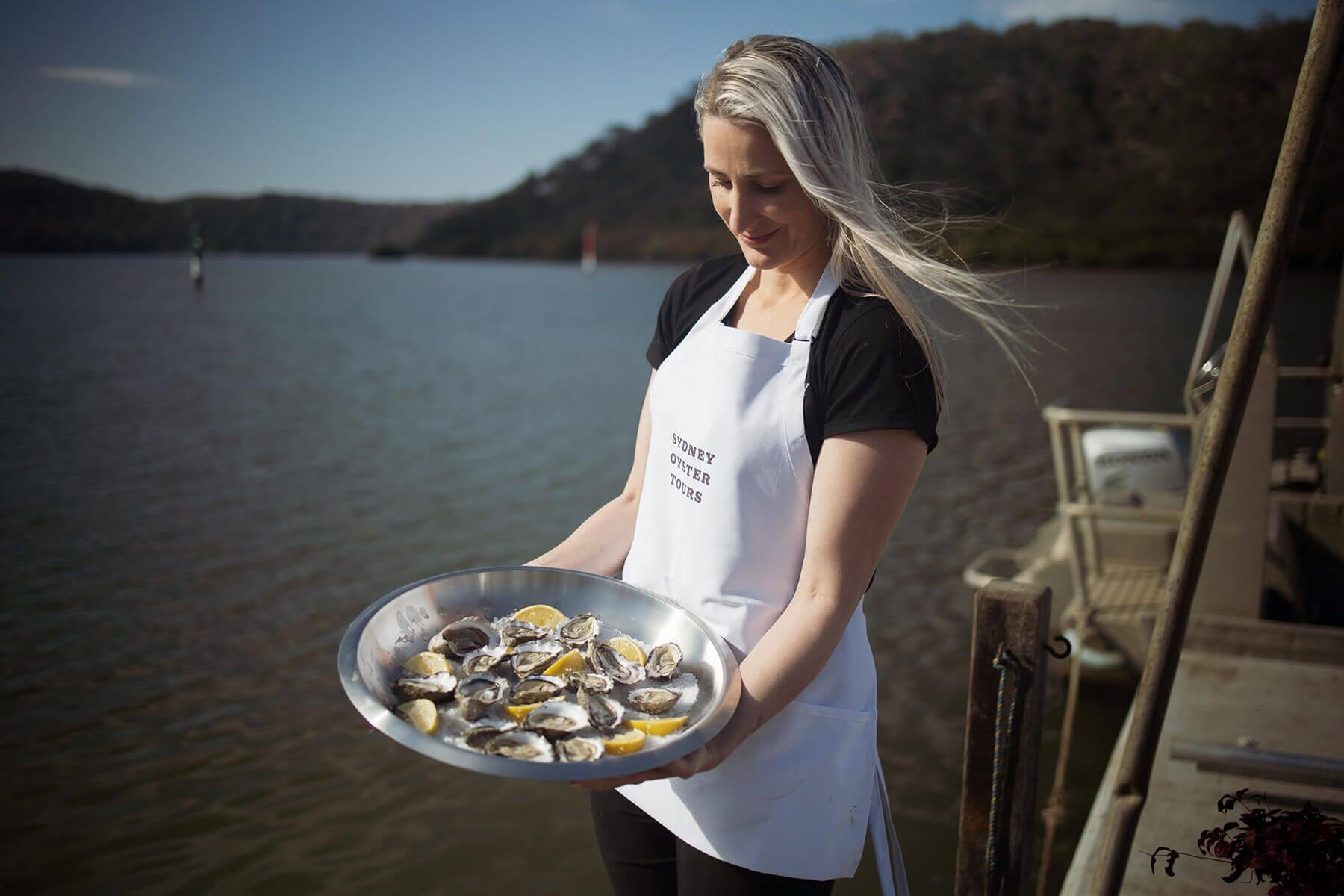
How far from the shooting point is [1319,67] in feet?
5.04

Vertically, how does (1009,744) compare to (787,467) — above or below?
below

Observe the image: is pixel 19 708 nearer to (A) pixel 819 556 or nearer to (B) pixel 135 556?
(B) pixel 135 556

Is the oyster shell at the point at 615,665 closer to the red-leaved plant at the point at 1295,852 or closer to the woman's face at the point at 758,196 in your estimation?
the woman's face at the point at 758,196

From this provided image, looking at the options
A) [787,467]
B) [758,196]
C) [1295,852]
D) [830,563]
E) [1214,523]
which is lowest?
[1295,852]

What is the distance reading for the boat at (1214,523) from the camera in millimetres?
4156

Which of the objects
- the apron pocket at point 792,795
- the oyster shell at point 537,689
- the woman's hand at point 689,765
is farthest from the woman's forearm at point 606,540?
the woman's hand at point 689,765

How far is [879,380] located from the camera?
54.9 inches

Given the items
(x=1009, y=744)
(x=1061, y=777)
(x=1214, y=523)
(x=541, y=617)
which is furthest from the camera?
(x=1061, y=777)

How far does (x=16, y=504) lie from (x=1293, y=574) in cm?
1239

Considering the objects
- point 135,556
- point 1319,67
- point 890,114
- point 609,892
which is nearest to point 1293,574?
point 609,892

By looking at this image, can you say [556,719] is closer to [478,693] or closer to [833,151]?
[478,693]

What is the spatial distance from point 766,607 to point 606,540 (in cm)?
50

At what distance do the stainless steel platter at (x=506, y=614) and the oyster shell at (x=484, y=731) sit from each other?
4 centimetres

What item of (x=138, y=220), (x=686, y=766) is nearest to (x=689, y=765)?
(x=686, y=766)
